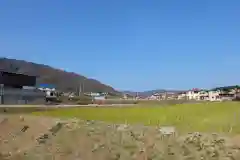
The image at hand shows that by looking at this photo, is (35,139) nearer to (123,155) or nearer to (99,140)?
(99,140)

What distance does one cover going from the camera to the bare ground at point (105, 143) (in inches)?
538

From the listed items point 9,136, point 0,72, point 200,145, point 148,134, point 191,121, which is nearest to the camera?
point 200,145

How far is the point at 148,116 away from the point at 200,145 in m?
10.5

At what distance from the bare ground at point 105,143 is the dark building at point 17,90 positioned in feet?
153

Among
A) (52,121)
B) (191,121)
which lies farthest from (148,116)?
(52,121)

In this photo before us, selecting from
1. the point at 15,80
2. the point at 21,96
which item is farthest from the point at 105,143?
the point at 15,80

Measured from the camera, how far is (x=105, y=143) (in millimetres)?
15320

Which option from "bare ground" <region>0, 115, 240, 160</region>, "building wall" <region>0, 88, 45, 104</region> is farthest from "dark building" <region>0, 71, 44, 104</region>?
"bare ground" <region>0, 115, 240, 160</region>

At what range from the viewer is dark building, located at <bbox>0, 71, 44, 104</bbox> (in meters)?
65.3

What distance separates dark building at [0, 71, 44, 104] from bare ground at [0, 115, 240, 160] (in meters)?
46.6

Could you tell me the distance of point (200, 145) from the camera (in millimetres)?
13898

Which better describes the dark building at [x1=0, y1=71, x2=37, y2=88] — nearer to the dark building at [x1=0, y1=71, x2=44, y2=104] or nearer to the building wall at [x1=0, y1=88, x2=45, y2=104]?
the dark building at [x1=0, y1=71, x2=44, y2=104]

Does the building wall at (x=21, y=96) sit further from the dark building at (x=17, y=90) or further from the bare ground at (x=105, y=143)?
the bare ground at (x=105, y=143)

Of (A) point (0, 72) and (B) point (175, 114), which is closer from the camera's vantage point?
(B) point (175, 114)
